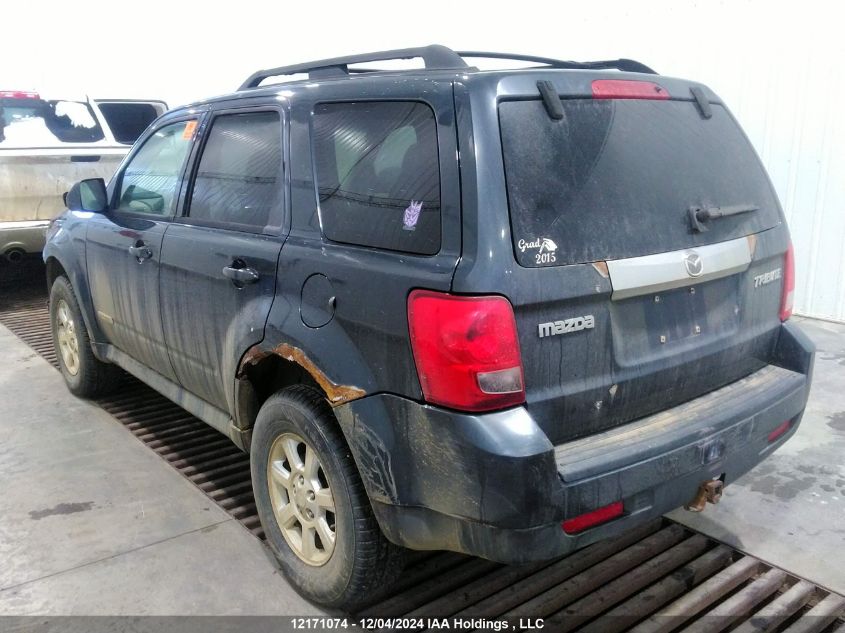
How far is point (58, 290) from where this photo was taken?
4.90m

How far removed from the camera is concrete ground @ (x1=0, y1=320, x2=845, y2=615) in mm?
2879

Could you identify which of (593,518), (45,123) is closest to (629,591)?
(593,518)

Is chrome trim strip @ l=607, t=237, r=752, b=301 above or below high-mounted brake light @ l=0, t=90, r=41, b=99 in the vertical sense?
below

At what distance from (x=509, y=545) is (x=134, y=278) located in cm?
250


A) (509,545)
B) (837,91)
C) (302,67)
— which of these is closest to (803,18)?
(837,91)

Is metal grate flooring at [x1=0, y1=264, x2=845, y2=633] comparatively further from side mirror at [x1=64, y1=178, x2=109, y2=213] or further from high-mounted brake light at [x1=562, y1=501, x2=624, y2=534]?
side mirror at [x1=64, y1=178, x2=109, y2=213]

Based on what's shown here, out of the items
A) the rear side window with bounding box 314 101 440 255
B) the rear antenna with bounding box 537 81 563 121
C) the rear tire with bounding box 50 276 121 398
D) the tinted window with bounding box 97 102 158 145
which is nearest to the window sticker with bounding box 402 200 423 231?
the rear side window with bounding box 314 101 440 255

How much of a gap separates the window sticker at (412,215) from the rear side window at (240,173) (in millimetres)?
745

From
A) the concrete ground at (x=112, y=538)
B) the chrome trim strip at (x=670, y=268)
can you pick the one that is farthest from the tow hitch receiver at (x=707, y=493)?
the concrete ground at (x=112, y=538)

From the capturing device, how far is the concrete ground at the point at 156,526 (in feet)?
9.45

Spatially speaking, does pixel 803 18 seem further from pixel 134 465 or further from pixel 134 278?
pixel 134 465

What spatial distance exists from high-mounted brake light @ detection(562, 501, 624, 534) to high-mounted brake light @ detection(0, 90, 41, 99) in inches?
287

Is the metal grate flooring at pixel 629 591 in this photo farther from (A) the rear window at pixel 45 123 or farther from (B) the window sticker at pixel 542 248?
(A) the rear window at pixel 45 123

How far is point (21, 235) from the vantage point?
7.20 meters
